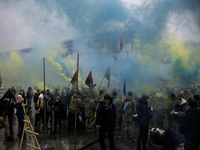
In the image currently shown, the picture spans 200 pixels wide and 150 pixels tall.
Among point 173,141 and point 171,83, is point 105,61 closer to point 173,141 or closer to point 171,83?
point 171,83

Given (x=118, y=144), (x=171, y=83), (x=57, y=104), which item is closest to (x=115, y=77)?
(x=171, y=83)

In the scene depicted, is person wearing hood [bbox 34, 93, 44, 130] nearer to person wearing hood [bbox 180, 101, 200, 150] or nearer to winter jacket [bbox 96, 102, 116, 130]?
winter jacket [bbox 96, 102, 116, 130]

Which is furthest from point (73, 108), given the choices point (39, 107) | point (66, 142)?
point (66, 142)

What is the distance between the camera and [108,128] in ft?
14.0

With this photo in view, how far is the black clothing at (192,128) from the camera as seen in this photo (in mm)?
3728

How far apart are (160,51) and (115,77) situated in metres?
4.89

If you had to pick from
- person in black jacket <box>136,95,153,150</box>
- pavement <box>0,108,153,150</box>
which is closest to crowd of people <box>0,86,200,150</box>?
person in black jacket <box>136,95,153,150</box>

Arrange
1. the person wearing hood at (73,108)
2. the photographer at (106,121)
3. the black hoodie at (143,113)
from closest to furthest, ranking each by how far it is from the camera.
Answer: the photographer at (106,121) → the black hoodie at (143,113) → the person wearing hood at (73,108)

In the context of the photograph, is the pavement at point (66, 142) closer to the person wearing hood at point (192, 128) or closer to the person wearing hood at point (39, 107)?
the person wearing hood at point (39, 107)

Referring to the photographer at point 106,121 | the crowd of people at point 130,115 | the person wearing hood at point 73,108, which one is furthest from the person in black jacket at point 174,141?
the person wearing hood at point 73,108

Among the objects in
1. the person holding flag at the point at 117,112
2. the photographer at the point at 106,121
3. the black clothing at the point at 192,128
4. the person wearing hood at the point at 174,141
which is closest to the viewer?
the person wearing hood at the point at 174,141

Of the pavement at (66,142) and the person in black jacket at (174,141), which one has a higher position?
the person in black jacket at (174,141)

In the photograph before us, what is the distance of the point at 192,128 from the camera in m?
3.77

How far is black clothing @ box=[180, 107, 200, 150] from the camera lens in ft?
12.2
